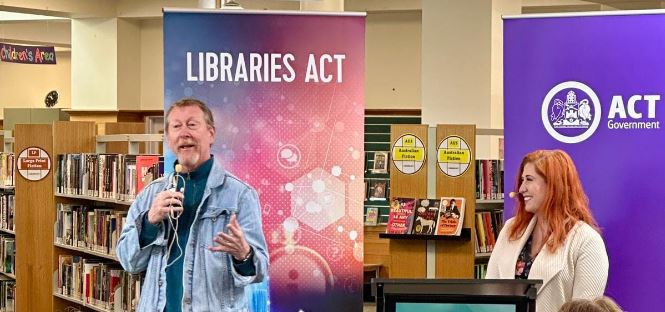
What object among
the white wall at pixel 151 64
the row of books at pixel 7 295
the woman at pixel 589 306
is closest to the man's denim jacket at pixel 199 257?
the woman at pixel 589 306

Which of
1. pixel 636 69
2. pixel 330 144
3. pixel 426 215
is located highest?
pixel 636 69

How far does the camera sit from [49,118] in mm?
16141

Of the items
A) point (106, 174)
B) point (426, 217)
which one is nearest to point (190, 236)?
point (426, 217)

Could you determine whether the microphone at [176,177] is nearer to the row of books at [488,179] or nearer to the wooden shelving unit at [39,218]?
the row of books at [488,179]

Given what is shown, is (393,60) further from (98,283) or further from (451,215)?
(451,215)

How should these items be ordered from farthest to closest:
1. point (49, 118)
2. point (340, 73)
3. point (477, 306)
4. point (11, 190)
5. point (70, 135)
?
1. point (49, 118)
2. point (11, 190)
3. point (70, 135)
4. point (340, 73)
5. point (477, 306)

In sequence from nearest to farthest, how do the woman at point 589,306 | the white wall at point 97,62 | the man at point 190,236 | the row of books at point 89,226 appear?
the woman at point 589,306 < the man at point 190,236 < the row of books at point 89,226 < the white wall at point 97,62

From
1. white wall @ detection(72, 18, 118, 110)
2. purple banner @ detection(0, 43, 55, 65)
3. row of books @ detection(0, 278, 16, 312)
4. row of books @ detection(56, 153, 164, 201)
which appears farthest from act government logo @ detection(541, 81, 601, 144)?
white wall @ detection(72, 18, 118, 110)

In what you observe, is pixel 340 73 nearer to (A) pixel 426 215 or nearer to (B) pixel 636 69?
(B) pixel 636 69

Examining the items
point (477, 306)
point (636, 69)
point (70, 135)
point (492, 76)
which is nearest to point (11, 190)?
point (70, 135)

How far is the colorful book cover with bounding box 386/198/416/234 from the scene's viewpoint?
24.6 feet

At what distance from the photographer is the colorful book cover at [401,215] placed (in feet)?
24.6

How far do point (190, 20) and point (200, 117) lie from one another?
50 cm

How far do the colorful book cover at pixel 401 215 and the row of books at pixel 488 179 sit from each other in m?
0.69
